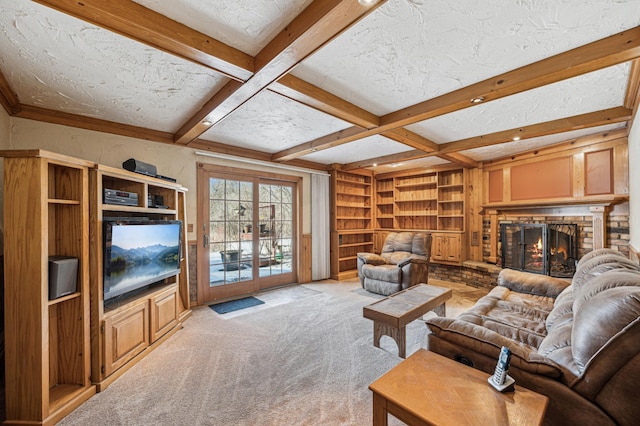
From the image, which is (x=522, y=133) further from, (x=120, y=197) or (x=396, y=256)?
(x=120, y=197)

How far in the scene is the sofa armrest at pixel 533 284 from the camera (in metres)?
2.74

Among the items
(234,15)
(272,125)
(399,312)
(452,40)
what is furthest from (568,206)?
(234,15)

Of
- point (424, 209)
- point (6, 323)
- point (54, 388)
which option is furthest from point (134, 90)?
point (424, 209)

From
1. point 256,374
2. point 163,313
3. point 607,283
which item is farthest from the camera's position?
point 163,313

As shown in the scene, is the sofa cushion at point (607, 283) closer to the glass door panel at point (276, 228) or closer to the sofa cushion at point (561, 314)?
the sofa cushion at point (561, 314)

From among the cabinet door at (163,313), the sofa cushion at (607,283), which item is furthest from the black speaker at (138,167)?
the sofa cushion at (607,283)

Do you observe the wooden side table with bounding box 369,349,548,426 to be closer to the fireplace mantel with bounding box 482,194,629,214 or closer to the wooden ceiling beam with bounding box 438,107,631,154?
the wooden ceiling beam with bounding box 438,107,631,154

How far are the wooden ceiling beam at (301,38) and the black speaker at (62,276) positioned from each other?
169cm

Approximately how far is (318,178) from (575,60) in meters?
4.08

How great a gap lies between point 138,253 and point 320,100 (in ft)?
7.04

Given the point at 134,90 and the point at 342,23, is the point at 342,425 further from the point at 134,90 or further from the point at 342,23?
the point at 134,90

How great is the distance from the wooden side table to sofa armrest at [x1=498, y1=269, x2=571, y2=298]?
6.85 feet

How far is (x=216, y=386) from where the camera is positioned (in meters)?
2.05

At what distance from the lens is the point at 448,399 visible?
116 centimetres
